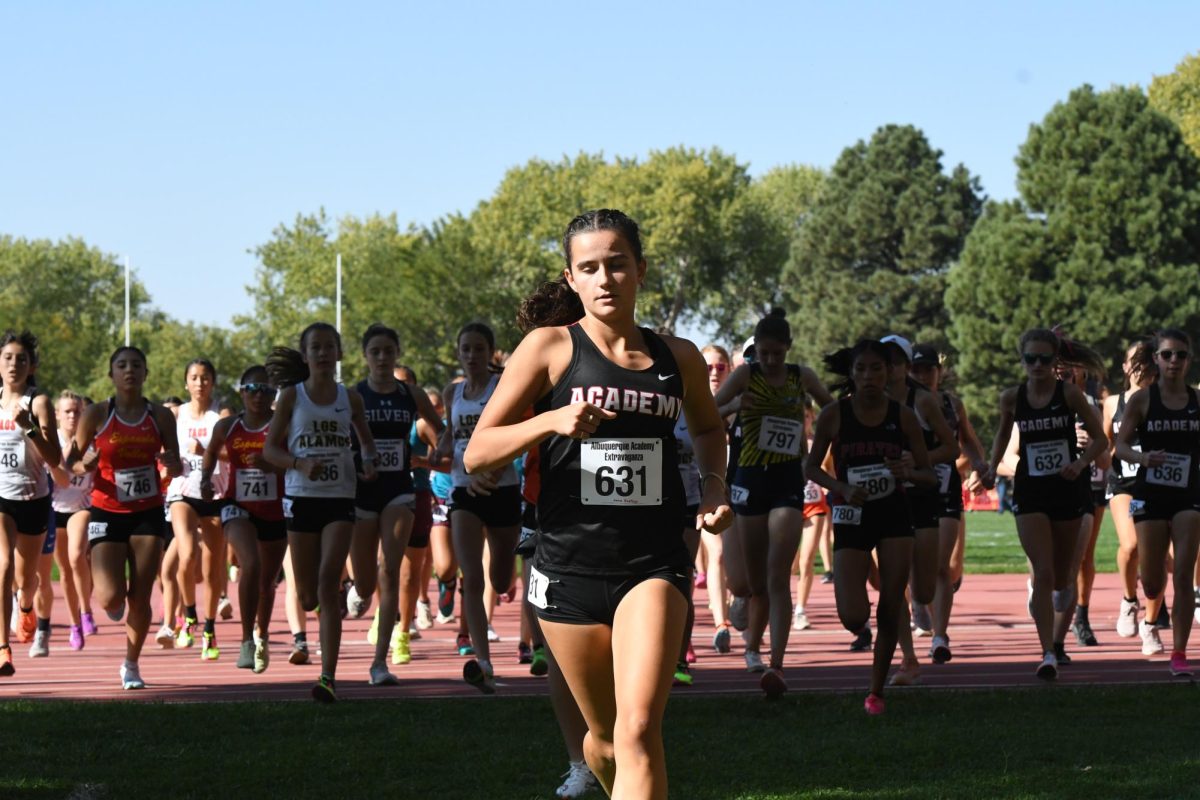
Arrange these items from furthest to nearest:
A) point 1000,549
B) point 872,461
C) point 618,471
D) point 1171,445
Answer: point 1000,549 < point 1171,445 < point 872,461 < point 618,471

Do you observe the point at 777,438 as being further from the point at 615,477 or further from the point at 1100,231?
the point at 1100,231

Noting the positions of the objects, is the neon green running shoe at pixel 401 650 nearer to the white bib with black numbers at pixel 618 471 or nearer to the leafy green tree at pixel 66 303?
the white bib with black numbers at pixel 618 471

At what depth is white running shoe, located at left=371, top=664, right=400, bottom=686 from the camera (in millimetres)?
11117

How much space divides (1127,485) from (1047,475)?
9.86ft

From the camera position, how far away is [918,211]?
80.9 m

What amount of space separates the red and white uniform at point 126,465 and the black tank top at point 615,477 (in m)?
6.22

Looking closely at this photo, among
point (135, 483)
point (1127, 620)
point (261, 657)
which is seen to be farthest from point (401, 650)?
point (1127, 620)

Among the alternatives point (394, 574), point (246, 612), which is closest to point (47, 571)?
point (246, 612)

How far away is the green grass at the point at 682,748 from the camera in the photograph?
7.31 metres

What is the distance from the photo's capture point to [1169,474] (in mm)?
11250

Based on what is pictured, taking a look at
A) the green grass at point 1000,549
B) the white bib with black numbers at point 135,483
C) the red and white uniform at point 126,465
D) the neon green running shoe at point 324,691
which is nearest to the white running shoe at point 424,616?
the red and white uniform at point 126,465

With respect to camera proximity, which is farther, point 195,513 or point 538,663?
point 195,513

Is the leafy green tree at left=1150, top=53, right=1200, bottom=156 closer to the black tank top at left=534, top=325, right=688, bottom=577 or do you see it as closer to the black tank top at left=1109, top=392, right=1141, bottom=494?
the black tank top at left=1109, top=392, right=1141, bottom=494

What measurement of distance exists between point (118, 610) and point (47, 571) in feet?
11.5
